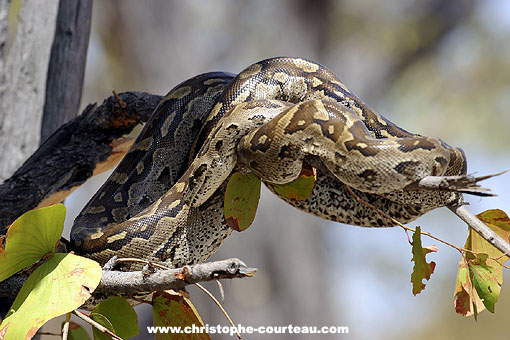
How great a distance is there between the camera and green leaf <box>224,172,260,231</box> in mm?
2193

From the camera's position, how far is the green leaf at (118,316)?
1822mm

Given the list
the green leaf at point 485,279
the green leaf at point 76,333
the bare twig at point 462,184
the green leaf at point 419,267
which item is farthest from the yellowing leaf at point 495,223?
the green leaf at point 76,333

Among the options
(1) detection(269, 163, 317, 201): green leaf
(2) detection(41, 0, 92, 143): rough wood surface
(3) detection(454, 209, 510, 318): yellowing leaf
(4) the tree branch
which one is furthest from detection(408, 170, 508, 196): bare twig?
(2) detection(41, 0, 92, 143): rough wood surface

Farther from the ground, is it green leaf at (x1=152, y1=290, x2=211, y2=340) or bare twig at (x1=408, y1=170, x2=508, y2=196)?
bare twig at (x1=408, y1=170, x2=508, y2=196)

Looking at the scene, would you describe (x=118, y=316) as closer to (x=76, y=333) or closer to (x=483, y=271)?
(x=76, y=333)

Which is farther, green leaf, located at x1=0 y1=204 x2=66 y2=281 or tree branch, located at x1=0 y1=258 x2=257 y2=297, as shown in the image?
green leaf, located at x1=0 y1=204 x2=66 y2=281

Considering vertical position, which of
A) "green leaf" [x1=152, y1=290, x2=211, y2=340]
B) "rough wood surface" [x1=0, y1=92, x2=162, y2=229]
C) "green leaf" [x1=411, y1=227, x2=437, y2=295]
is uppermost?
"rough wood surface" [x1=0, y1=92, x2=162, y2=229]

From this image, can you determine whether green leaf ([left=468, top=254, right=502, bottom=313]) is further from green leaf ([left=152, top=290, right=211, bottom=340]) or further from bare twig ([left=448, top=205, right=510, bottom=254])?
green leaf ([left=152, top=290, right=211, bottom=340])

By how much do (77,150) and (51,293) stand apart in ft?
6.56

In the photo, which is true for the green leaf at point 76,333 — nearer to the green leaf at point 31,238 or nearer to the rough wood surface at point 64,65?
the green leaf at point 31,238

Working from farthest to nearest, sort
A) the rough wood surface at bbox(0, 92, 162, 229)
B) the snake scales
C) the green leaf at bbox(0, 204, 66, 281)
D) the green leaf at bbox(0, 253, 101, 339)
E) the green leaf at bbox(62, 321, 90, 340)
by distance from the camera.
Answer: the rough wood surface at bbox(0, 92, 162, 229) < the green leaf at bbox(62, 321, 90, 340) < the snake scales < the green leaf at bbox(0, 204, 66, 281) < the green leaf at bbox(0, 253, 101, 339)

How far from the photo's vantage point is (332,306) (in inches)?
391

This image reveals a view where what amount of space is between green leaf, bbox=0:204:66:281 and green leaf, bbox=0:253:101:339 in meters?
0.07

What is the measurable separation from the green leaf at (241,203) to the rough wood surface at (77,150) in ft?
4.93
